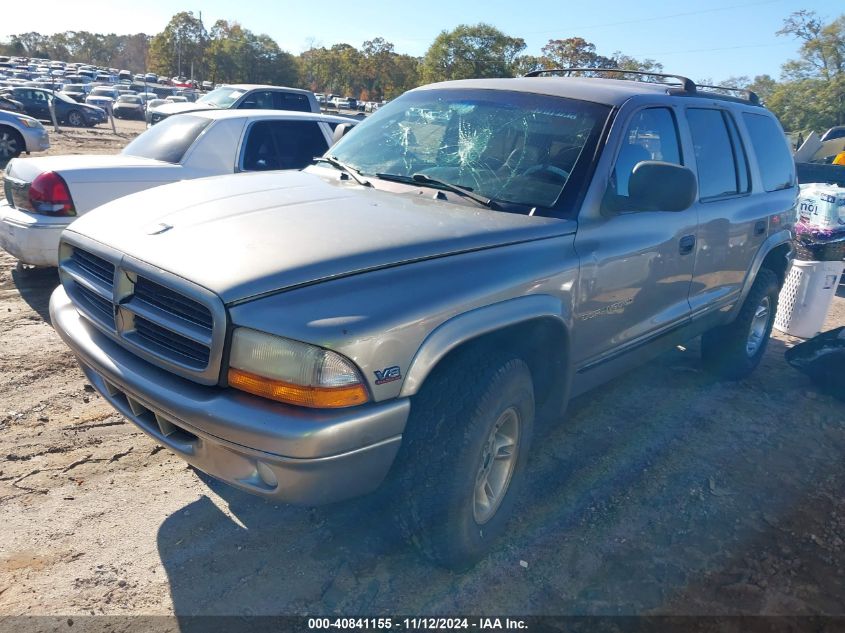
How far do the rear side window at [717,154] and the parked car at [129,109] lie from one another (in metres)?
36.1

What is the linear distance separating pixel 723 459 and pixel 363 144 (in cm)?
281

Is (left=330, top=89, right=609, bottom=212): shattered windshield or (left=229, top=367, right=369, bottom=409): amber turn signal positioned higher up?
(left=330, top=89, right=609, bottom=212): shattered windshield

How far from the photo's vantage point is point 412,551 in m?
2.82

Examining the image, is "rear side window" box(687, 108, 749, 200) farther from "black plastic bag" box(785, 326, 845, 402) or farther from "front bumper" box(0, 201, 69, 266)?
"front bumper" box(0, 201, 69, 266)

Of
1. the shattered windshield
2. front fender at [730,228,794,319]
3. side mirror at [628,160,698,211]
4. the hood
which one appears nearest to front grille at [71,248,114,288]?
the shattered windshield

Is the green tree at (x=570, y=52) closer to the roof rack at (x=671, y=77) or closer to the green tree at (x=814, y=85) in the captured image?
the green tree at (x=814, y=85)

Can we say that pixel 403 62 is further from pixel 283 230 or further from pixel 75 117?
pixel 283 230

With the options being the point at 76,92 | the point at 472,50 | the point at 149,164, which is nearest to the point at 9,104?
the point at 76,92

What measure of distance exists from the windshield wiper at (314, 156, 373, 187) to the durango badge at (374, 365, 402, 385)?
57.3 inches

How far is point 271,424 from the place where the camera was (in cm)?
208

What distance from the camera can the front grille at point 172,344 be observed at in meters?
2.26

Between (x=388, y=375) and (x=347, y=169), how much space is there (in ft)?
5.79

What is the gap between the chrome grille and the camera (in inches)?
85.9

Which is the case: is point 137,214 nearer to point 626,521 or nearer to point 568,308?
point 568,308
